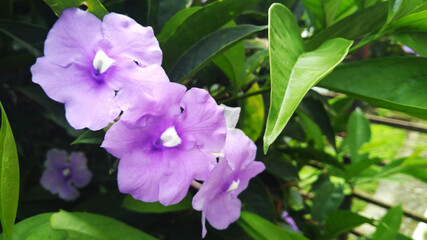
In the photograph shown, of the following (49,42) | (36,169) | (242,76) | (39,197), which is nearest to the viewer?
(49,42)

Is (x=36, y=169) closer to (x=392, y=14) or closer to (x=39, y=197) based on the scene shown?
(x=39, y=197)

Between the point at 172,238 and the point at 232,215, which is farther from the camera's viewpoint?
the point at 172,238

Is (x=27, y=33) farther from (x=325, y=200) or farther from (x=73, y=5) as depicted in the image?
(x=325, y=200)

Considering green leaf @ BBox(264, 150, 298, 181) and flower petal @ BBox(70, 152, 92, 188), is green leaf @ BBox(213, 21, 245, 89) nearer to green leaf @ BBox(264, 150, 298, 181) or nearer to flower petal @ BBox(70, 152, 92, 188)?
green leaf @ BBox(264, 150, 298, 181)

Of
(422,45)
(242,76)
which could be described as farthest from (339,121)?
(422,45)

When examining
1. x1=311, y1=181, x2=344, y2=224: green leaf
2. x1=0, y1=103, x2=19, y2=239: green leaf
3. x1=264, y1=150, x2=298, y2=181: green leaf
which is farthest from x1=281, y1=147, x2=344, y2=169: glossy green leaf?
x1=0, y1=103, x2=19, y2=239: green leaf

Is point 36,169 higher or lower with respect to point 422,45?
lower
